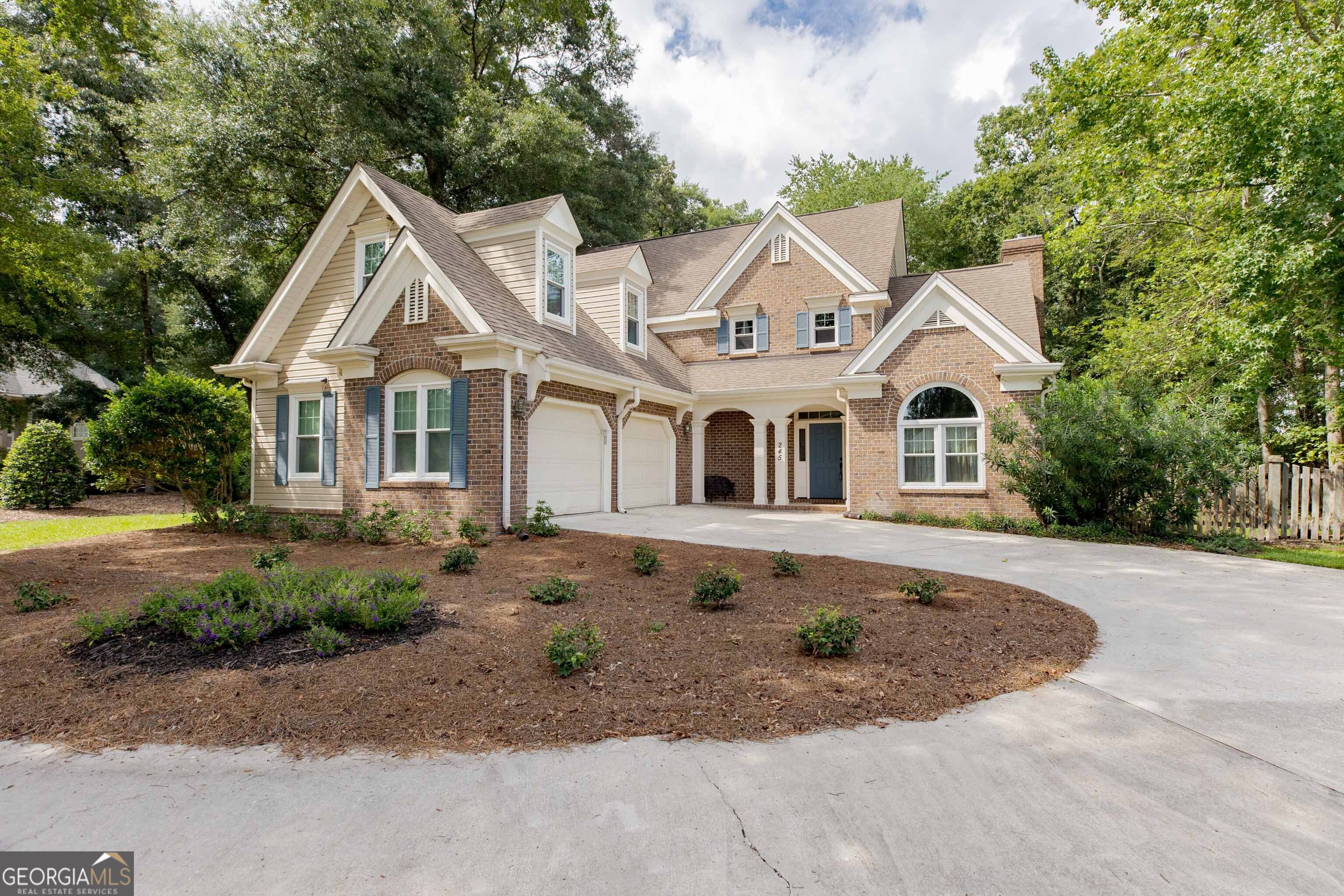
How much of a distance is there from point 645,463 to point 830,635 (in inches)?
434

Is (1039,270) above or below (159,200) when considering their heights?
below

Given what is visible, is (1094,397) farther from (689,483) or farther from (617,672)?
(617,672)

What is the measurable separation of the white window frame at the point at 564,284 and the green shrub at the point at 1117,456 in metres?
8.77

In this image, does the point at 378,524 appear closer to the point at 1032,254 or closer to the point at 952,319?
the point at 952,319

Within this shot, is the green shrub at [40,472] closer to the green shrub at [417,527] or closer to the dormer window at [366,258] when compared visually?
the dormer window at [366,258]

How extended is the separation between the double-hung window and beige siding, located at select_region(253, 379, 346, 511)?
1.37 metres

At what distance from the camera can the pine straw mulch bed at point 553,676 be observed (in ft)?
11.6

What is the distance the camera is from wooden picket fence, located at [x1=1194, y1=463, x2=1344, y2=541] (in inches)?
450

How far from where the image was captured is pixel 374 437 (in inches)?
446

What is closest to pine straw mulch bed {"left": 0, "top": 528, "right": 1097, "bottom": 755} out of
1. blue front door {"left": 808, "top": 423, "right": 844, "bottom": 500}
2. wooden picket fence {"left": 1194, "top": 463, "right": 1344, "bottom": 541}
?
wooden picket fence {"left": 1194, "top": 463, "right": 1344, "bottom": 541}

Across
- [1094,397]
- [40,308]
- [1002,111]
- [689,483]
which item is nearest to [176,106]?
[40,308]

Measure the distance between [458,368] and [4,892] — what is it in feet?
28.8

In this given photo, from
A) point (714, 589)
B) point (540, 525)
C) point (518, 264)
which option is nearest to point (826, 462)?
point (518, 264)

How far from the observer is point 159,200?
2058cm
